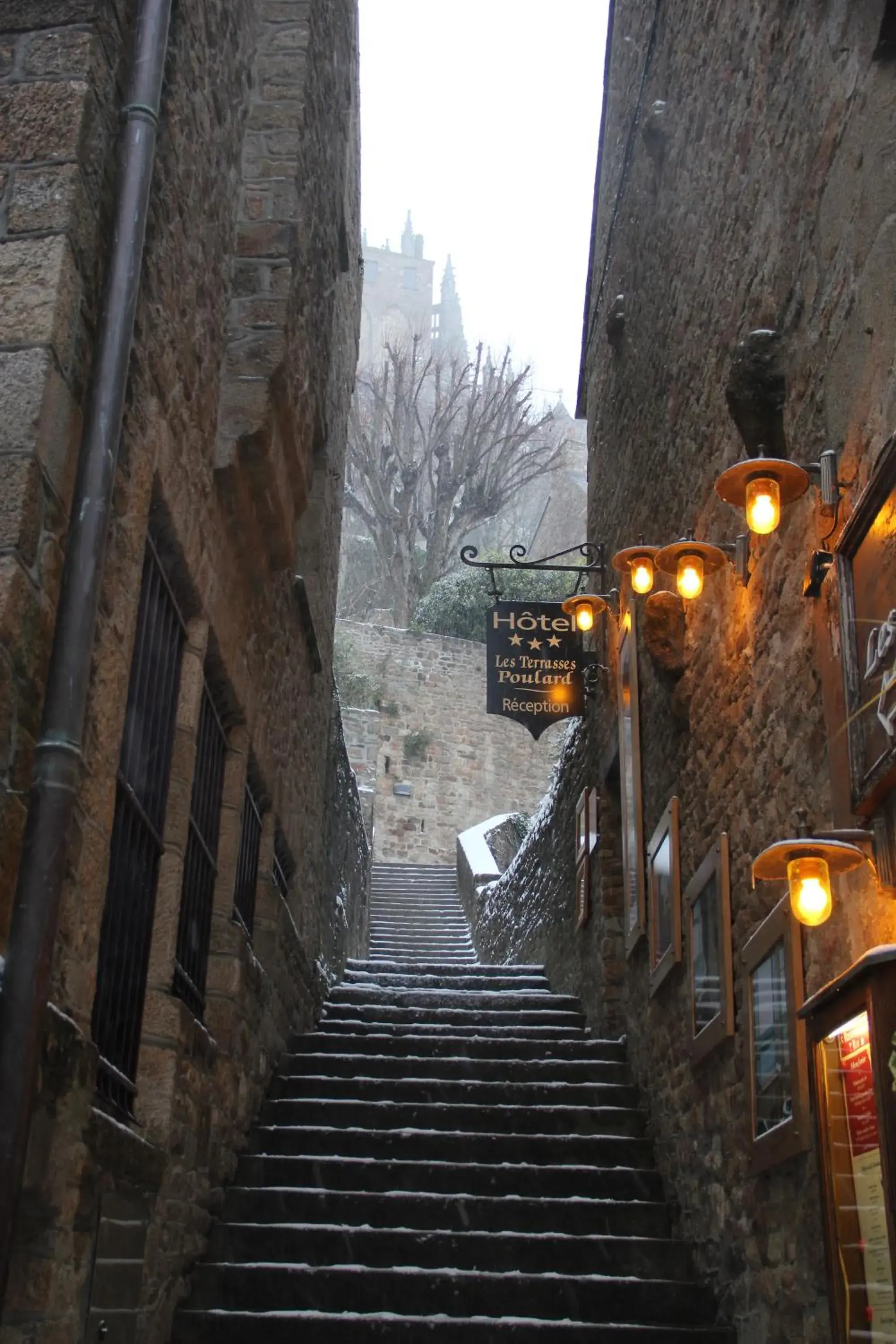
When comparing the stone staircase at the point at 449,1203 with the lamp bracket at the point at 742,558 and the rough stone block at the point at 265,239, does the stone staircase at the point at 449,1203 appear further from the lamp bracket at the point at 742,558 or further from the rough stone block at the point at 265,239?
the rough stone block at the point at 265,239

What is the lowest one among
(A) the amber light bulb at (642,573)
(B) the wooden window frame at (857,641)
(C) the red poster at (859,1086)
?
(C) the red poster at (859,1086)

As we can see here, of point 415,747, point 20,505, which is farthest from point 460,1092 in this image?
point 415,747

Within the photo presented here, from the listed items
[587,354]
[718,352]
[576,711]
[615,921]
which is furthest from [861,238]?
[587,354]

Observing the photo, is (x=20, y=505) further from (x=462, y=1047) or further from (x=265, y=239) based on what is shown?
(x=462, y=1047)

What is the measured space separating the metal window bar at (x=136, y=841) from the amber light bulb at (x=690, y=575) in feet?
6.13

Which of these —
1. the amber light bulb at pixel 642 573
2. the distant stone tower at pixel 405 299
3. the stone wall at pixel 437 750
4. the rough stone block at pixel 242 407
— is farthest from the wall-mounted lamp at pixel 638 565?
the distant stone tower at pixel 405 299

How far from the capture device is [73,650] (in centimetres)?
318

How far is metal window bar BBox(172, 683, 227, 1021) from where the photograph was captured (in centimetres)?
503

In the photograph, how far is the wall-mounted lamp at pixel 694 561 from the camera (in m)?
4.92

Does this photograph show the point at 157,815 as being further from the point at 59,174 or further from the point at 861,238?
the point at 861,238

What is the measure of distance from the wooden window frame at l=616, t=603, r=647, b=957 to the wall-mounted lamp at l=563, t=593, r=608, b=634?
0.39 metres

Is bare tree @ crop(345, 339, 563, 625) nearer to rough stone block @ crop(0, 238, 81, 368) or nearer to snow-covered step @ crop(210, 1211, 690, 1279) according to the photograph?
snow-covered step @ crop(210, 1211, 690, 1279)

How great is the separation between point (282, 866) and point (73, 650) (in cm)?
476

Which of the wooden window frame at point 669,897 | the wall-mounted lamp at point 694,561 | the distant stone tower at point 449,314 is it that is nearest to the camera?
the wall-mounted lamp at point 694,561
